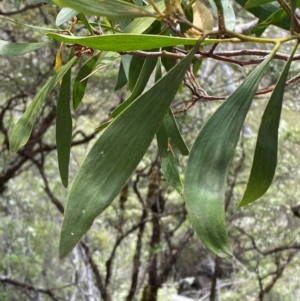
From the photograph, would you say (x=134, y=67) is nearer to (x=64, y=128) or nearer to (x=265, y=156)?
(x=64, y=128)

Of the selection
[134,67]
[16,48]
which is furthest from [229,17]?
[16,48]

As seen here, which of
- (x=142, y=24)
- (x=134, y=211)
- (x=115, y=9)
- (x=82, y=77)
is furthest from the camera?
(x=134, y=211)

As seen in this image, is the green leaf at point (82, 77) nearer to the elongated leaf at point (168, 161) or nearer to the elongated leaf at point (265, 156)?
the elongated leaf at point (168, 161)

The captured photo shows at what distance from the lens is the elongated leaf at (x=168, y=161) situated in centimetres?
55

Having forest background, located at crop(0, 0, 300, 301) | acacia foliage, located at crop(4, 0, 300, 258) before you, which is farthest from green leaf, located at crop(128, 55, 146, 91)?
forest background, located at crop(0, 0, 300, 301)

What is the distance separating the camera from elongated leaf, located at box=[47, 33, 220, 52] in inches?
12.8

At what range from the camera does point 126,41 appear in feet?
1.09

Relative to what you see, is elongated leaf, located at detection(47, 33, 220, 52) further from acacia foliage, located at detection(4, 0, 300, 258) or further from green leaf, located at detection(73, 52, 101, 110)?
green leaf, located at detection(73, 52, 101, 110)

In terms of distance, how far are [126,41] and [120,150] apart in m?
0.08

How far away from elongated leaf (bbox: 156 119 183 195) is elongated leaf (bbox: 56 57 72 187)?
0.11m

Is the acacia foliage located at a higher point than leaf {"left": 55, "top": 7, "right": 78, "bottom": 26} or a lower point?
lower

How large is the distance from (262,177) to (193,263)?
288 centimetres

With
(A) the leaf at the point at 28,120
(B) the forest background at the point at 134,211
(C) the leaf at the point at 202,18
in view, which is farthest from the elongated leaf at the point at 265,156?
(B) the forest background at the point at 134,211

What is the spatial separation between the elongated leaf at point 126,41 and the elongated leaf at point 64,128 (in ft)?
0.49
